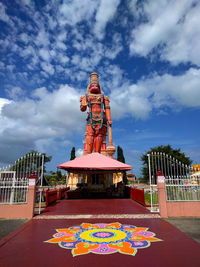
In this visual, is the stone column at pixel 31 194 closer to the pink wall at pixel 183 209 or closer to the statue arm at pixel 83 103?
the pink wall at pixel 183 209

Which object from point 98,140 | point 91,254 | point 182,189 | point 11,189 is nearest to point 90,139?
point 98,140

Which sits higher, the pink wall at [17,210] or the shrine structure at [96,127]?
the shrine structure at [96,127]

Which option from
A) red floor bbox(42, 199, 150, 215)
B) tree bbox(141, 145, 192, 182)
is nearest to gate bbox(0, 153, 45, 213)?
red floor bbox(42, 199, 150, 215)

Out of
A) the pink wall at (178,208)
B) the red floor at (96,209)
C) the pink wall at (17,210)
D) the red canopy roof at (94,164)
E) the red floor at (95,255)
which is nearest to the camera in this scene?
the red floor at (95,255)

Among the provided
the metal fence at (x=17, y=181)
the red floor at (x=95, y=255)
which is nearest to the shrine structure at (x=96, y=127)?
the metal fence at (x=17, y=181)

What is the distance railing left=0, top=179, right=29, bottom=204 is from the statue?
33.5ft

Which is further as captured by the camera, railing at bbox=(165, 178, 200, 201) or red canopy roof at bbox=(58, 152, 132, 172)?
red canopy roof at bbox=(58, 152, 132, 172)

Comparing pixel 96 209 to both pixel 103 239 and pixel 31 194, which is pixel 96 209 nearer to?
pixel 31 194

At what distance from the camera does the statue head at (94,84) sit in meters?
18.7

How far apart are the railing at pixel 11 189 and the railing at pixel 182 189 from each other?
635 cm

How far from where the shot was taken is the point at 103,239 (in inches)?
186

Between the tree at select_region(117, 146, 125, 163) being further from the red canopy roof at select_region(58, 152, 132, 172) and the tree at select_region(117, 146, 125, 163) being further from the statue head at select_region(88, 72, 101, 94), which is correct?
the red canopy roof at select_region(58, 152, 132, 172)

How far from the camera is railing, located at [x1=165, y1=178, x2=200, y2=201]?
25.0 ft

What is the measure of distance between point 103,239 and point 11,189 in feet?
16.7
